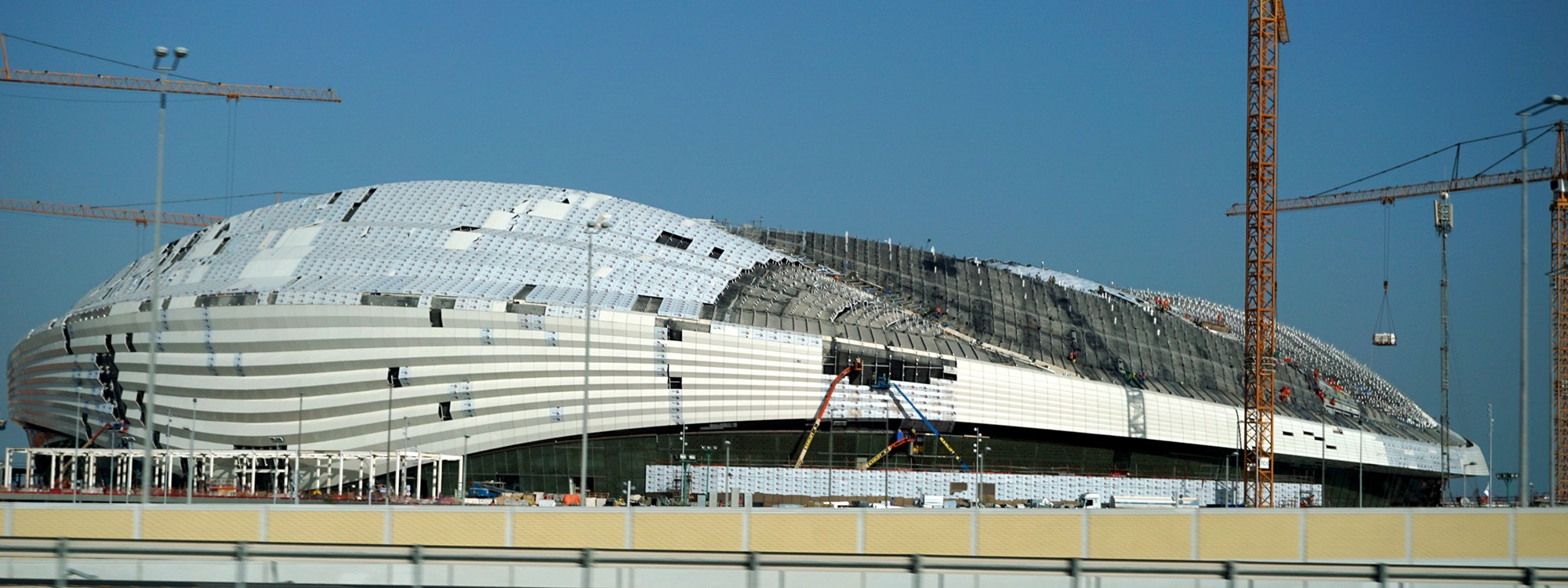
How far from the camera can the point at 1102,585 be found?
28.6m

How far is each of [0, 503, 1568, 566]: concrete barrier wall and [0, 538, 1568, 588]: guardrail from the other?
8494 mm

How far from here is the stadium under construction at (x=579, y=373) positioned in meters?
94.0

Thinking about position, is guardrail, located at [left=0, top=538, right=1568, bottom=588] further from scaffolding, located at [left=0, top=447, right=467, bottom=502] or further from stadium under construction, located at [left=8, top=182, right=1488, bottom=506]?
scaffolding, located at [left=0, top=447, right=467, bottom=502]

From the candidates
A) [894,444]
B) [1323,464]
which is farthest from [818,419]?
[1323,464]

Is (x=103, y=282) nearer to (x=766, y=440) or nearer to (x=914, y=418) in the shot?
(x=766, y=440)

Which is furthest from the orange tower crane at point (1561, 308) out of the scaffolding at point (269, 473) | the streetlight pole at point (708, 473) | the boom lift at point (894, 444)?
the scaffolding at point (269, 473)

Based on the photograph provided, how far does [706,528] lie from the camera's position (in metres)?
36.1

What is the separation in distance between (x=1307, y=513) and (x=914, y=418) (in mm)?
59133

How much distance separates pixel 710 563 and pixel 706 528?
32.7ft

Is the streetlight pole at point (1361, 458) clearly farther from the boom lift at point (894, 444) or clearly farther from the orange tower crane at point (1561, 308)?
the boom lift at point (894, 444)

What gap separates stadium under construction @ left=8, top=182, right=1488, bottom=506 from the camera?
3701 inches

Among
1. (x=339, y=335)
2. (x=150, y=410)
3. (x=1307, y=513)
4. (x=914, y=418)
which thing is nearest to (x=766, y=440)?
(x=914, y=418)

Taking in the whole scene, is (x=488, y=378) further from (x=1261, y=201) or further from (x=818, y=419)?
(x=1261, y=201)

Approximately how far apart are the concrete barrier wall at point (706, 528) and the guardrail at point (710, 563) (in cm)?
849
